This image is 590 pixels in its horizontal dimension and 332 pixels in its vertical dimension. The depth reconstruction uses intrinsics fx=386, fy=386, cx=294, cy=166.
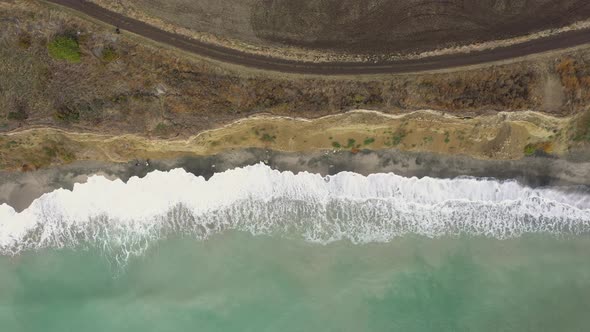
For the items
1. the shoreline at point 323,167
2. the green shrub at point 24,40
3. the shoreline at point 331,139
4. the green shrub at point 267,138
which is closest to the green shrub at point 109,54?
the green shrub at point 24,40

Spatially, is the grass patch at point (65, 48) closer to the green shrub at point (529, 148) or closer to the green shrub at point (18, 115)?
the green shrub at point (18, 115)

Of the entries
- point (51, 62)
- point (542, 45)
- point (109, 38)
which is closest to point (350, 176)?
point (542, 45)

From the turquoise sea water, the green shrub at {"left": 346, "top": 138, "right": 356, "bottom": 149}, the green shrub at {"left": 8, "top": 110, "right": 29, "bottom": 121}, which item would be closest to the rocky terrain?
the green shrub at {"left": 346, "top": 138, "right": 356, "bottom": 149}

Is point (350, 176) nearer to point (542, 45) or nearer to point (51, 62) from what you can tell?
point (542, 45)

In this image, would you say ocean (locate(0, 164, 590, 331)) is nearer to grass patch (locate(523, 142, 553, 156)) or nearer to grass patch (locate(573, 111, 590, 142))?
grass patch (locate(523, 142, 553, 156))

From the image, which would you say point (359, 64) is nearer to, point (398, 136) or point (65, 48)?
point (398, 136)
